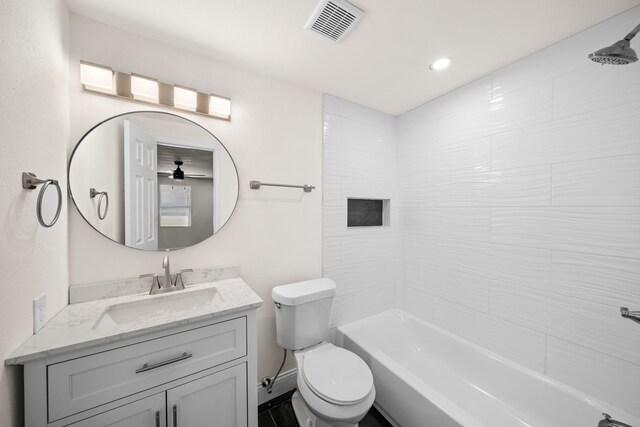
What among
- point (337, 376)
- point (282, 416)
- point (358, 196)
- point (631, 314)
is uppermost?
point (358, 196)

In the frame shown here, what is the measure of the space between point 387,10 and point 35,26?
1.43m

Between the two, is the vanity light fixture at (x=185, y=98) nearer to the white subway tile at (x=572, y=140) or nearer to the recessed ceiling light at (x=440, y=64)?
the recessed ceiling light at (x=440, y=64)

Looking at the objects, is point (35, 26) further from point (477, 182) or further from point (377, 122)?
point (477, 182)

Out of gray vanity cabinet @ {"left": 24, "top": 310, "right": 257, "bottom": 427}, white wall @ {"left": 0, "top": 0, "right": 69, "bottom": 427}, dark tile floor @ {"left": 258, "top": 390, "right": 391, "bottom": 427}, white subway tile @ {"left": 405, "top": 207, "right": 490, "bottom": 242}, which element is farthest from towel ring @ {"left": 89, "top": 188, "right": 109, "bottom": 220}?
white subway tile @ {"left": 405, "top": 207, "right": 490, "bottom": 242}

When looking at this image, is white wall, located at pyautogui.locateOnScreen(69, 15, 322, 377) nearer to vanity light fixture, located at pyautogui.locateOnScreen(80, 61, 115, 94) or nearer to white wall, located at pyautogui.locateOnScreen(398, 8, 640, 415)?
vanity light fixture, located at pyautogui.locateOnScreen(80, 61, 115, 94)

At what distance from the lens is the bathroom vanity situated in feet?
2.61

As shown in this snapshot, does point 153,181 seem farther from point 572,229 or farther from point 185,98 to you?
point 572,229

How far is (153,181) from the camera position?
1322mm

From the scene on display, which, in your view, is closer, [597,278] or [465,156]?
[597,278]

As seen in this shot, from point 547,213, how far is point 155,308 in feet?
7.45

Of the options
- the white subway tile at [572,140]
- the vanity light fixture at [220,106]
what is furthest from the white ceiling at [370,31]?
the white subway tile at [572,140]

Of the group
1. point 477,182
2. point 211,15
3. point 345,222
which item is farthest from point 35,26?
point 477,182

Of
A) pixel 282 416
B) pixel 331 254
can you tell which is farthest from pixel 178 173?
pixel 282 416

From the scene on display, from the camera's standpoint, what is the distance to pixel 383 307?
2270 millimetres
